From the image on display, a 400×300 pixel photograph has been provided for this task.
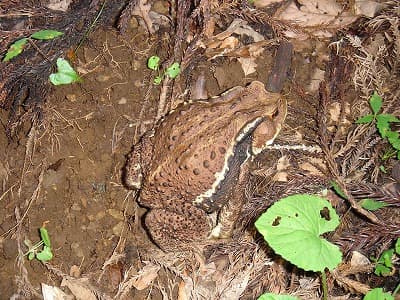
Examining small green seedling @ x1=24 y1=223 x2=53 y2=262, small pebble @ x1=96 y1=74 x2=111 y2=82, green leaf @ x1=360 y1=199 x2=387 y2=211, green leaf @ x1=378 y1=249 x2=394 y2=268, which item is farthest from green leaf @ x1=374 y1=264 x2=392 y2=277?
small pebble @ x1=96 y1=74 x2=111 y2=82

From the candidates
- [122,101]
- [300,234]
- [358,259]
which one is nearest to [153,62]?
[122,101]

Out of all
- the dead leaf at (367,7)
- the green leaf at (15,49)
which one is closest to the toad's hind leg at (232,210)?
the dead leaf at (367,7)

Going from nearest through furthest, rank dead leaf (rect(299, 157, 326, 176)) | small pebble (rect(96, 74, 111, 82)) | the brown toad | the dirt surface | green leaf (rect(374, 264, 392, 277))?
the brown toad, green leaf (rect(374, 264, 392, 277)), dead leaf (rect(299, 157, 326, 176)), the dirt surface, small pebble (rect(96, 74, 111, 82))

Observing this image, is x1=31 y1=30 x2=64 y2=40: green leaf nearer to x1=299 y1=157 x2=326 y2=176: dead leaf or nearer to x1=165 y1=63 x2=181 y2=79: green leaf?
x1=165 y1=63 x2=181 y2=79: green leaf

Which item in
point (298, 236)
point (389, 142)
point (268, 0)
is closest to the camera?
point (298, 236)

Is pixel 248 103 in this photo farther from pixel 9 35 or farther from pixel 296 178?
pixel 9 35

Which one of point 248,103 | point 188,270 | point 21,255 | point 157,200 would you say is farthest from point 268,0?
point 21,255
